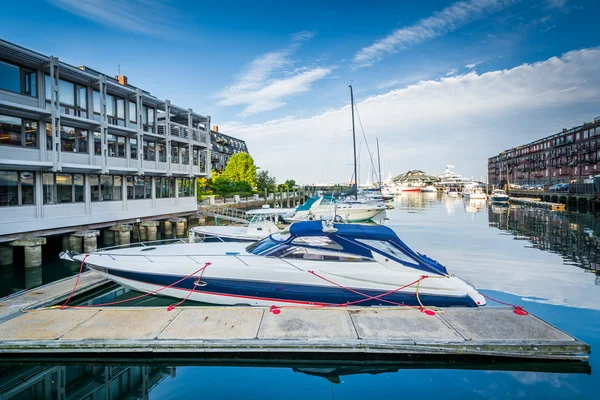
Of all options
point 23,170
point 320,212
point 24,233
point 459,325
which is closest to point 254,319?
point 459,325

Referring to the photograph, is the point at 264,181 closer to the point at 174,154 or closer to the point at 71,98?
the point at 174,154

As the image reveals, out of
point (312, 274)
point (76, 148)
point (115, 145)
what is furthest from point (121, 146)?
point (312, 274)

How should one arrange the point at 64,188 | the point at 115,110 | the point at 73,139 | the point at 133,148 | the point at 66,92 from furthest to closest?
the point at 133,148 < the point at 115,110 < the point at 73,139 < the point at 66,92 < the point at 64,188

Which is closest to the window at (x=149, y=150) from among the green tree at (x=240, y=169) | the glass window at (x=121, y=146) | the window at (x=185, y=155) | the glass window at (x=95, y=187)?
the glass window at (x=121, y=146)

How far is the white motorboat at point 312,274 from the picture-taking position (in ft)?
25.7

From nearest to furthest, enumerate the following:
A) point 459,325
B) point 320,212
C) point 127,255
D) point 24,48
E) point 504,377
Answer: point 504,377, point 459,325, point 127,255, point 24,48, point 320,212

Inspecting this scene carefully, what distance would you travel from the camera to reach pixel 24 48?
1438cm

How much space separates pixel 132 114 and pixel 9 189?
382 inches

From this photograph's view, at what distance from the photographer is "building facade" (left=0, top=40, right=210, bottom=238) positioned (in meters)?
14.7

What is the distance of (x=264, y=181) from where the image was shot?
56500mm

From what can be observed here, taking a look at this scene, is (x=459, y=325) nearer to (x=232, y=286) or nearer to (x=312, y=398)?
(x=312, y=398)

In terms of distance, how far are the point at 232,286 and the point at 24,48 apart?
1537 cm

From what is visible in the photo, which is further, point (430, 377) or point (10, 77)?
point (10, 77)

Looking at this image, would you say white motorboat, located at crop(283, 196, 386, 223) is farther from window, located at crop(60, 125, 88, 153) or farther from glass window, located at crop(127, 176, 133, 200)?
window, located at crop(60, 125, 88, 153)
